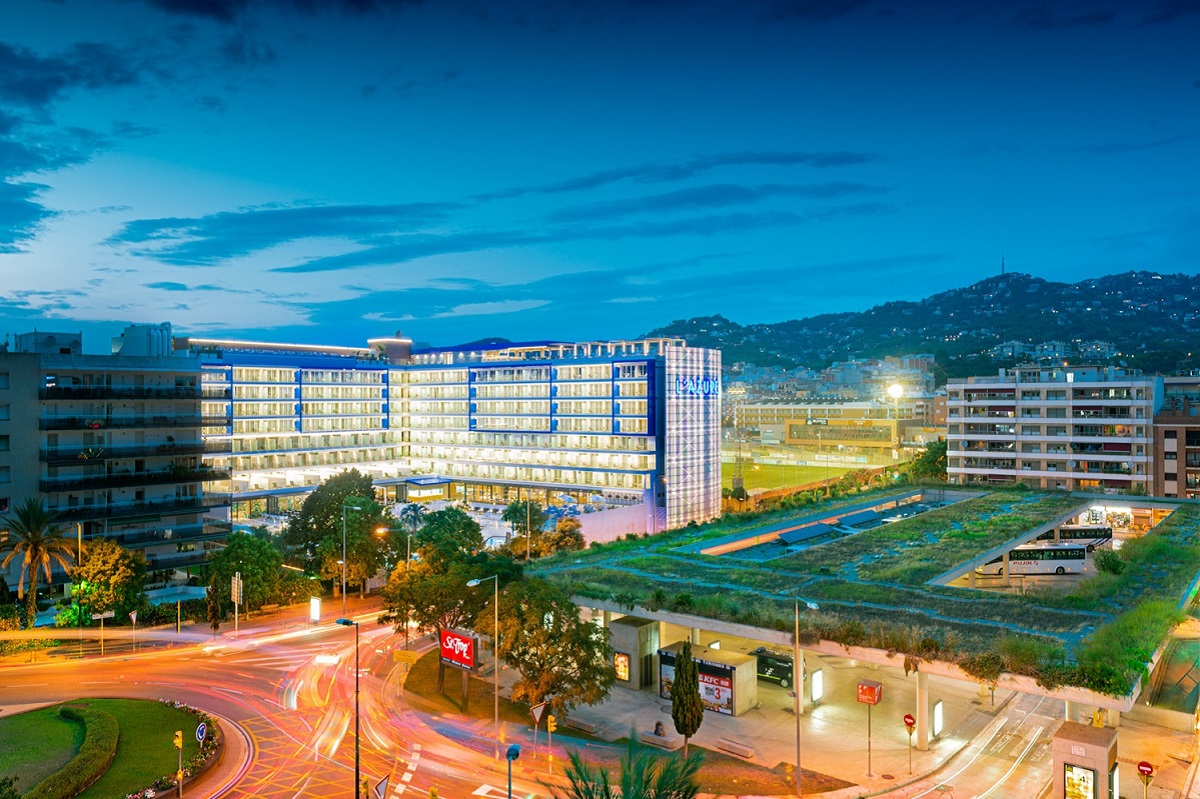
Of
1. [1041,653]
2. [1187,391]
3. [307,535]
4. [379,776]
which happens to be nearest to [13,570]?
[307,535]

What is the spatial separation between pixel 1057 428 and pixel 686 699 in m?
96.2

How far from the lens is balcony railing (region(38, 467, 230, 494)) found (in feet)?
230

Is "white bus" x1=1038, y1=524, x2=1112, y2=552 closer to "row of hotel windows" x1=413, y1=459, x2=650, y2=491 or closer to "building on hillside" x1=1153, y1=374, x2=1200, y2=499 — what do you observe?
"building on hillside" x1=1153, y1=374, x2=1200, y2=499

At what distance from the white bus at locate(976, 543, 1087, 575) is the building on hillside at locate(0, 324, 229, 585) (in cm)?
7247

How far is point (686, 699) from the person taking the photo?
38.5 metres

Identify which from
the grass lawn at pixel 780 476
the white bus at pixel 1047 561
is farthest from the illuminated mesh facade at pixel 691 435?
the white bus at pixel 1047 561

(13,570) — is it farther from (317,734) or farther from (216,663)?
(317,734)

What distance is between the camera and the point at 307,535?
80.1 meters

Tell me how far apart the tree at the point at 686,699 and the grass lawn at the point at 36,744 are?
2825cm

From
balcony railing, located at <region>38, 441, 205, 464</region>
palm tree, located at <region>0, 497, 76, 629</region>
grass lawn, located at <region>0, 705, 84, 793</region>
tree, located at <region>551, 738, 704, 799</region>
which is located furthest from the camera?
balcony railing, located at <region>38, 441, 205, 464</region>

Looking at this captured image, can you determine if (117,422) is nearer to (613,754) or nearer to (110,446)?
(110,446)

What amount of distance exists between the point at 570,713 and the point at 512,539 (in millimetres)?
44849

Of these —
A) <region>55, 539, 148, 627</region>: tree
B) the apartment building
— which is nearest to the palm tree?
<region>55, 539, 148, 627</region>: tree

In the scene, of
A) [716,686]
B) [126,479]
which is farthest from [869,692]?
[126,479]
